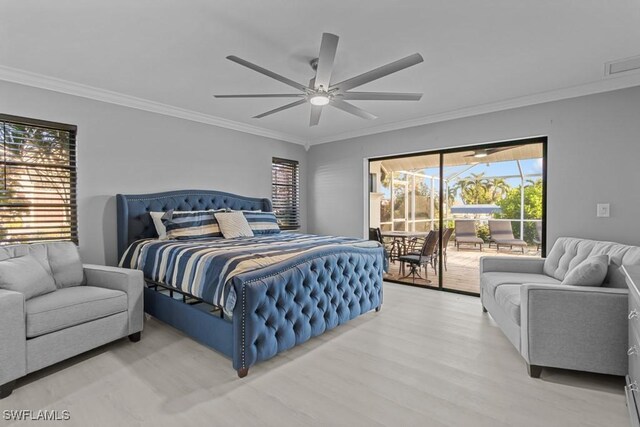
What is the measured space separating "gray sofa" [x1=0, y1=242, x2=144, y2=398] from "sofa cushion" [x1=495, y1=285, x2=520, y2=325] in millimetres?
3163

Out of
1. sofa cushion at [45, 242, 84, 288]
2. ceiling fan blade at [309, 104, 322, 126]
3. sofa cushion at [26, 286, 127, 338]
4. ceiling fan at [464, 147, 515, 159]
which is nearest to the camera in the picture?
sofa cushion at [26, 286, 127, 338]

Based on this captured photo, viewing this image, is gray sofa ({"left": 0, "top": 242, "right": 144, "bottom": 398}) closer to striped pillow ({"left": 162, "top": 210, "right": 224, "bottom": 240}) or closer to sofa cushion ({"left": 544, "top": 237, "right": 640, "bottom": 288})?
striped pillow ({"left": 162, "top": 210, "right": 224, "bottom": 240})

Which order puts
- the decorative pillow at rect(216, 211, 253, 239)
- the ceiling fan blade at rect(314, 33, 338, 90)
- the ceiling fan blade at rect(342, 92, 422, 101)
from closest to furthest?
the ceiling fan blade at rect(314, 33, 338, 90) < the ceiling fan blade at rect(342, 92, 422, 101) < the decorative pillow at rect(216, 211, 253, 239)

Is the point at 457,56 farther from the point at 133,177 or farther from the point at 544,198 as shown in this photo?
the point at 133,177

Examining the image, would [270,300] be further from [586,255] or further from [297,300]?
[586,255]

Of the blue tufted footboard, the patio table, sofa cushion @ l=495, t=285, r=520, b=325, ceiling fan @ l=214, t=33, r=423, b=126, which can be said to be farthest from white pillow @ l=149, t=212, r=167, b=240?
sofa cushion @ l=495, t=285, r=520, b=325

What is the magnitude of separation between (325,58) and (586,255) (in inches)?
114

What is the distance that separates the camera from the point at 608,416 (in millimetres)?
1831

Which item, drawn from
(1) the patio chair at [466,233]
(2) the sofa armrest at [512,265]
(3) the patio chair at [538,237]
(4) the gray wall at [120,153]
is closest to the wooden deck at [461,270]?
(1) the patio chair at [466,233]

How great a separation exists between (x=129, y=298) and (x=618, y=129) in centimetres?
502

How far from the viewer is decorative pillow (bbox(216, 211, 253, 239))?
388cm

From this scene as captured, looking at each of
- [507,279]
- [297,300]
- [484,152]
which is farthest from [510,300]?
[484,152]

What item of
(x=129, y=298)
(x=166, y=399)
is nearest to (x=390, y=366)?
(x=166, y=399)

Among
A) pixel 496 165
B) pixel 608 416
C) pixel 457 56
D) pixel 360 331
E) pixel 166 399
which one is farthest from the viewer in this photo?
pixel 496 165
